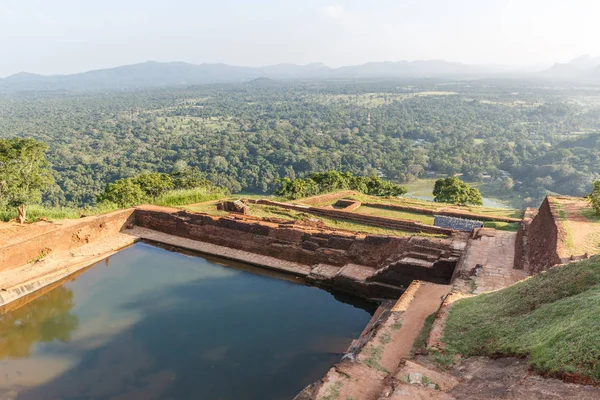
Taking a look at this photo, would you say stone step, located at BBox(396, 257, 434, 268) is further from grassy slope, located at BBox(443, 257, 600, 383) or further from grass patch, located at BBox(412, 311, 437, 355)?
grassy slope, located at BBox(443, 257, 600, 383)

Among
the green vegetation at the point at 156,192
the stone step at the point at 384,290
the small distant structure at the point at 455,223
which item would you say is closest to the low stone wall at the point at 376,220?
the small distant structure at the point at 455,223

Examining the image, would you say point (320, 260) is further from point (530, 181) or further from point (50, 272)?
point (530, 181)

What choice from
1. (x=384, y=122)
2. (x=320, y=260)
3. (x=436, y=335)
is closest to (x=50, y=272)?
(x=320, y=260)

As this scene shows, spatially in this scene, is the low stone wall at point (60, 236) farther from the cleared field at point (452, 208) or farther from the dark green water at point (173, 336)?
the cleared field at point (452, 208)

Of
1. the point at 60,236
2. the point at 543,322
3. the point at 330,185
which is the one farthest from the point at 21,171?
the point at 543,322

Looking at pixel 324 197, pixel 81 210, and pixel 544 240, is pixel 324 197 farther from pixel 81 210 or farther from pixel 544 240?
pixel 544 240

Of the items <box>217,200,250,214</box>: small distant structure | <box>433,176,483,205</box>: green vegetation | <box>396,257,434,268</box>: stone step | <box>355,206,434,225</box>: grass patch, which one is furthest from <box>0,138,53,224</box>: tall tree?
<box>433,176,483,205</box>: green vegetation
